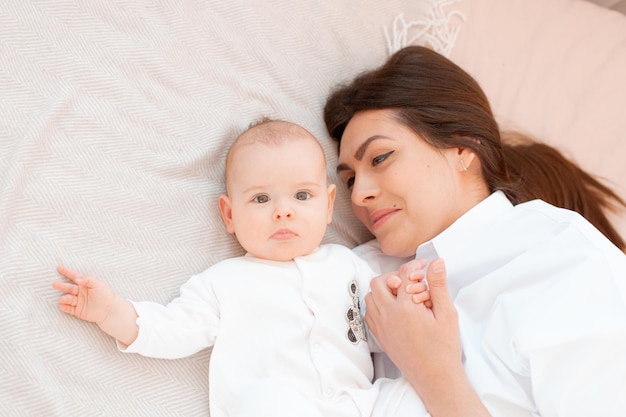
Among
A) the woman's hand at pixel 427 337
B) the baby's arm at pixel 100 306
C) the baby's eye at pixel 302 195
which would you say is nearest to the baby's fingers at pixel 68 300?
the baby's arm at pixel 100 306

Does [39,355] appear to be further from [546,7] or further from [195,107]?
[546,7]

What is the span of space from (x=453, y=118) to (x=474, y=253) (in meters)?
0.31

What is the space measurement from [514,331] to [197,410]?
618mm

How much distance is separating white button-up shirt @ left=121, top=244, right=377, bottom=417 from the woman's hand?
0.23 ft

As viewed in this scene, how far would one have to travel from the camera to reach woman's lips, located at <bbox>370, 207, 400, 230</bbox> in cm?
159

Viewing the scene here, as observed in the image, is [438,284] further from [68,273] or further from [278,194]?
[68,273]

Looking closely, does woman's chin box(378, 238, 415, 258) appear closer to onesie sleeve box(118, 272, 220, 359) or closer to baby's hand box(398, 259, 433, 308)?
baby's hand box(398, 259, 433, 308)

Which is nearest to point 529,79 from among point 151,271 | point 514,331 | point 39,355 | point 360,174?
point 360,174

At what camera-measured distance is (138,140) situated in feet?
4.89

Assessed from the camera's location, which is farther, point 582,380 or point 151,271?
point 151,271

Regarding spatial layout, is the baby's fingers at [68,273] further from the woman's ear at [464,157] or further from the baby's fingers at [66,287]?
the woman's ear at [464,157]

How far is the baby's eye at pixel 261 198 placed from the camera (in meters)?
1.42

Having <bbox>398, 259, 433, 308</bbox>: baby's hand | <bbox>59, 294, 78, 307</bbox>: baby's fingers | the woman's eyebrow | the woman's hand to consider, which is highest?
the woman's eyebrow

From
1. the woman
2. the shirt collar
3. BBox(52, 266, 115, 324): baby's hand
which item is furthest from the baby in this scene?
the shirt collar
